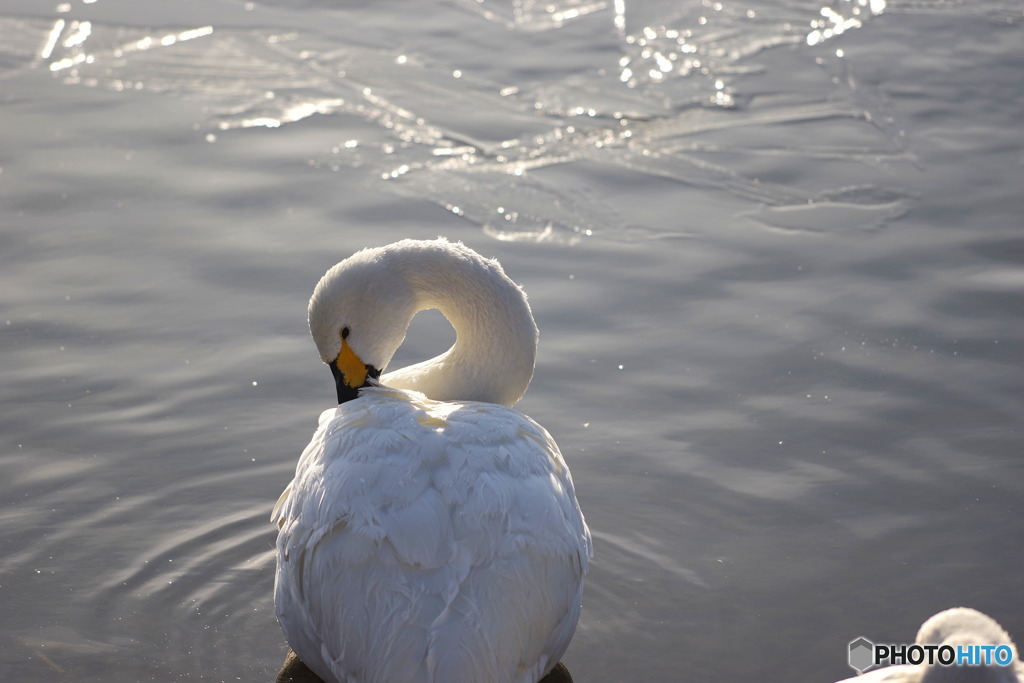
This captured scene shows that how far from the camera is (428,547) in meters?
3.46

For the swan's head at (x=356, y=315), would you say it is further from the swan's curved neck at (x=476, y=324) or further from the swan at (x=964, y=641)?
the swan at (x=964, y=641)

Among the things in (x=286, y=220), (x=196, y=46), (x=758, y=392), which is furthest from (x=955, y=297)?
(x=196, y=46)

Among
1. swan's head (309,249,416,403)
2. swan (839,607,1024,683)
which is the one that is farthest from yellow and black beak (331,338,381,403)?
swan (839,607,1024,683)

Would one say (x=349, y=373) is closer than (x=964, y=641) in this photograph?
No

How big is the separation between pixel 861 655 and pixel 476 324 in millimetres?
1870

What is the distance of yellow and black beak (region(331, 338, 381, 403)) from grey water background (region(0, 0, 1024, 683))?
2.35ft

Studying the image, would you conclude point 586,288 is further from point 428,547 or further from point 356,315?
point 428,547

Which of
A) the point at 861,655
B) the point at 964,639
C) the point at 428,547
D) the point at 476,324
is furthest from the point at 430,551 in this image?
the point at 861,655

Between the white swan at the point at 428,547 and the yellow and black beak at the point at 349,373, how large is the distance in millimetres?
189

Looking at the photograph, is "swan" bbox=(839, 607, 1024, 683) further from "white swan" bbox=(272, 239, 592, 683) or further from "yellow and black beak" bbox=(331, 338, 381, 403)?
"yellow and black beak" bbox=(331, 338, 381, 403)

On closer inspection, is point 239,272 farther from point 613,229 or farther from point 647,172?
point 647,172

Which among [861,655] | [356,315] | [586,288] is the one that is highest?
[356,315]

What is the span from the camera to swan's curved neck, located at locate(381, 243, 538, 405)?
4867 millimetres

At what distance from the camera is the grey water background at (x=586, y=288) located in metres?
4.63
